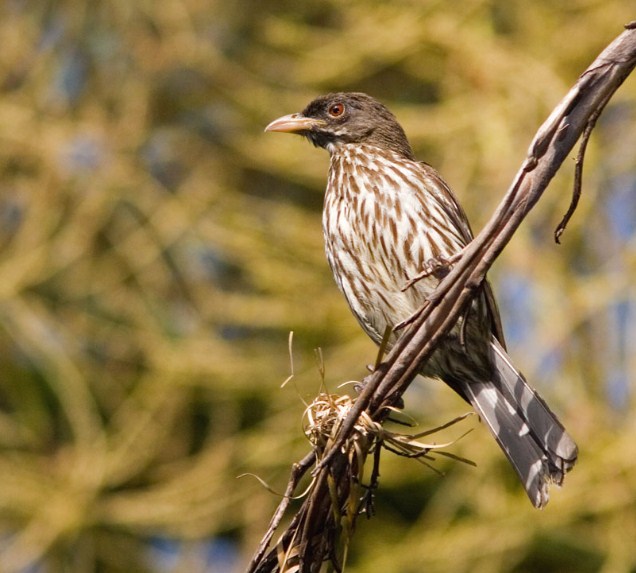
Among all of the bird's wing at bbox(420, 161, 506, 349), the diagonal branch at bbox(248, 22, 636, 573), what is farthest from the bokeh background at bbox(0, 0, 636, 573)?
the diagonal branch at bbox(248, 22, 636, 573)

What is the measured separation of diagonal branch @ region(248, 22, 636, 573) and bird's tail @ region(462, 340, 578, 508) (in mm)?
701

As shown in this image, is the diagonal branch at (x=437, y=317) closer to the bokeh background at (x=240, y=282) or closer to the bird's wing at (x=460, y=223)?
the bird's wing at (x=460, y=223)

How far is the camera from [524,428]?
11.7ft

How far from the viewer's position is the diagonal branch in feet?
8.41

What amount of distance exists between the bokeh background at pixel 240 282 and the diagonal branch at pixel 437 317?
13.9 feet

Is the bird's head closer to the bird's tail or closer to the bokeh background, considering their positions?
the bird's tail

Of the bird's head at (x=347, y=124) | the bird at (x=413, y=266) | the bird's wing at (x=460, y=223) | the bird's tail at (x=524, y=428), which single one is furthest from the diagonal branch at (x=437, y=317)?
the bird's head at (x=347, y=124)

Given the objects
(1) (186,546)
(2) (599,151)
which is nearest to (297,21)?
(2) (599,151)

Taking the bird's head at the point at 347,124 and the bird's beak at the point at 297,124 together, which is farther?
the bird's beak at the point at 297,124

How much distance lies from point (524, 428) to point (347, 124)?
172 cm

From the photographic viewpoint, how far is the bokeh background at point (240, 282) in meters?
7.35

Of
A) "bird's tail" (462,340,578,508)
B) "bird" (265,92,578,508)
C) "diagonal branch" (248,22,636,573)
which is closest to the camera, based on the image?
"diagonal branch" (248,22,636,573)

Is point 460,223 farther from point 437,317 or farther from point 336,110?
point 437,317

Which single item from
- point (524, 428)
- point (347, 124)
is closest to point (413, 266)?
point (524, 428)
